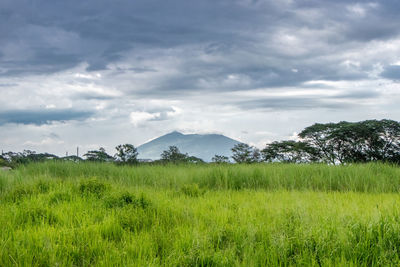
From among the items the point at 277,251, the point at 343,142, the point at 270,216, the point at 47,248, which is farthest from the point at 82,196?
the point at 343,142

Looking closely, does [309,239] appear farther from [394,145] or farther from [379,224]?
[394,145]

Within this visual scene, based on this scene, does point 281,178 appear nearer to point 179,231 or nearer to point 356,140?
point 179,231

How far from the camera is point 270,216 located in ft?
16.2

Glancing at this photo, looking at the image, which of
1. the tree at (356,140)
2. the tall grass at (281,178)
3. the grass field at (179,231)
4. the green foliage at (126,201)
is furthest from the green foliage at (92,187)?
the tree at (356,140)

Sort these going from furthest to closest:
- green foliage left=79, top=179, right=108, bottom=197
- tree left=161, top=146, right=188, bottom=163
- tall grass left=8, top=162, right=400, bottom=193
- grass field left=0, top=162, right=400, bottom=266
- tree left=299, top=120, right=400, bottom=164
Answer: tree left=299, top=120, right=400, bottom=164, tree left=161, top=146, right=188, bottom=163, tall grass left=8, top=162, right=400, bottom=193, green foliage left=79, top=179, right=108, bottom=197, grass field left=0, top=162, right=400, bottom=266

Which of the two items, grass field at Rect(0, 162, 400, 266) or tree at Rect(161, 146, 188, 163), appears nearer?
grass field at Rect(0, 162, 400, 266)

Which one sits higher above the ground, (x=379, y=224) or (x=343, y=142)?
(x=343, y=142)

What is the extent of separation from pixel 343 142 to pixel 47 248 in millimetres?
19375

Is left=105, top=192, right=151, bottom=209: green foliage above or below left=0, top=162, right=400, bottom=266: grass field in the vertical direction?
above

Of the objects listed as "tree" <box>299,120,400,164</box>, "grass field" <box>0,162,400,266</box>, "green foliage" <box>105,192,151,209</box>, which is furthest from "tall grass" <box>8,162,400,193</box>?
"tree" <box>299,120,400,164</box>

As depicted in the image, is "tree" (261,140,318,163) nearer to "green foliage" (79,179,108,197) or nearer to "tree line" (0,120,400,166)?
"tree line" (0,120,400,166)

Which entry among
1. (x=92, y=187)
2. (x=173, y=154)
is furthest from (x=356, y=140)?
(x=92, y=187)

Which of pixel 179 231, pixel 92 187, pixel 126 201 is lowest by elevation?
pixel 179 231

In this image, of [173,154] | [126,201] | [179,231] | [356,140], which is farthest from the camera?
[356,140]
